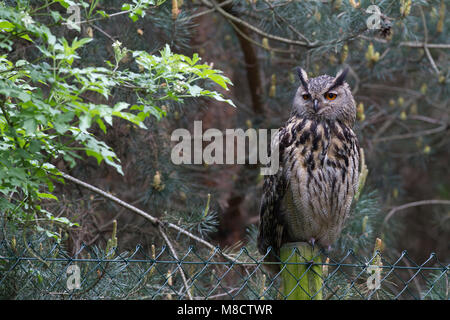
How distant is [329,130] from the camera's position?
10.4 feet

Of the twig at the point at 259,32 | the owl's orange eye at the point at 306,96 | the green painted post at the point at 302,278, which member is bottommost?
the green painted post at the point at 302,278

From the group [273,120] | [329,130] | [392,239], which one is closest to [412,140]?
[392,239]

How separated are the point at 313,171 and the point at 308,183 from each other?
0.24ft

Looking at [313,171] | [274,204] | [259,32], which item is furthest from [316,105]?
[259,32]

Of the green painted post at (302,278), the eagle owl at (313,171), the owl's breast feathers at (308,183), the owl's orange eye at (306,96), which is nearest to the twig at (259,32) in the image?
the eagle owl at (313,171)

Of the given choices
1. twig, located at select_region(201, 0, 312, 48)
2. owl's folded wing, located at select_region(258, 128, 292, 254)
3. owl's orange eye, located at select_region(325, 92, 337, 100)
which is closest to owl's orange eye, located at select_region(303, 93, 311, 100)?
owl's orange eye, located at select_region(325, 92, 337, 100)

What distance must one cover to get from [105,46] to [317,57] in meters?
1.61

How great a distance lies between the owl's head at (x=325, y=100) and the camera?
3225 millimetres

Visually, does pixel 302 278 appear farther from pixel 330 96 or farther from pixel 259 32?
pixel 259 32

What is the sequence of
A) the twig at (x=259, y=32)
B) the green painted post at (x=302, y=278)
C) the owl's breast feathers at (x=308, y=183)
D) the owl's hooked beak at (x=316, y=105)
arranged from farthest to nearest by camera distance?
1. the twig at (x=259, y=32)
2. the owl's hooked beak at (x=316, y=105)
3. the owl's breast feathers at (x=308, y=183)
4. the green painted post at (x=302, y=278)

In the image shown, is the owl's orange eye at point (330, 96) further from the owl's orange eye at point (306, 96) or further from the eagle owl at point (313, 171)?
the owl's orange eye at point (306, 96)

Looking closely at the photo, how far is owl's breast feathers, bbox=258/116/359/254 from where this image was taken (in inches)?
121

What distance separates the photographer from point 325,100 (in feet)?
10.6

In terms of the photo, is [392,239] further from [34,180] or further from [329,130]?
[34,180]
